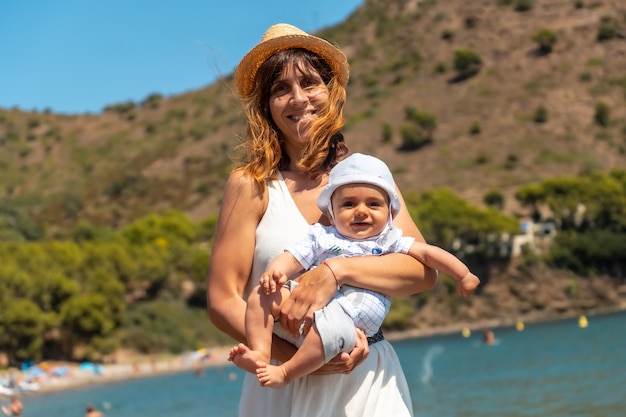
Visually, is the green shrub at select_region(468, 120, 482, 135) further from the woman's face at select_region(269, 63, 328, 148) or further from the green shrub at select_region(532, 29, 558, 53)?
the woman's face at select_region(269, 63, 328, 148)

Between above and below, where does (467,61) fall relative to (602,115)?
above

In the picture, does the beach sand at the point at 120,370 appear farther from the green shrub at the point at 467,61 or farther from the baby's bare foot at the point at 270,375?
the baby's bare foot at the point at 270,375

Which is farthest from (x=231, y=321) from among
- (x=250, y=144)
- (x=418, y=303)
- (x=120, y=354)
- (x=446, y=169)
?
(x=446, y=169)

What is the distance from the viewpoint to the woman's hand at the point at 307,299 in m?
3.06

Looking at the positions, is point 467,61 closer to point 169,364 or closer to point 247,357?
point 169,364

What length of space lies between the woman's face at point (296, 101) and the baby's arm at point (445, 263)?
550mm

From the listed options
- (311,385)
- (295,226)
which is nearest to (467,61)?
(295,226)

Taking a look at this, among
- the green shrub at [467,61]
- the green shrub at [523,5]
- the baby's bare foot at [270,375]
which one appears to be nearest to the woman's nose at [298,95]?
the baby's bare foot at [270,375]

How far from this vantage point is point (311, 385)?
3.17 m

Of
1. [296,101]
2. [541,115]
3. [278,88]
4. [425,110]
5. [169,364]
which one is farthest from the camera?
[425,110]

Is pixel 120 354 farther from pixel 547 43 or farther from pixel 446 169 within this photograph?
pixel 547 43

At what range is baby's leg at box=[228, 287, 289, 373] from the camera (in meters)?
3.11

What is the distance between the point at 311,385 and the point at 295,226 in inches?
20.0

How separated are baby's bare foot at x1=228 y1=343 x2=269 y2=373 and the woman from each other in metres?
0.12
